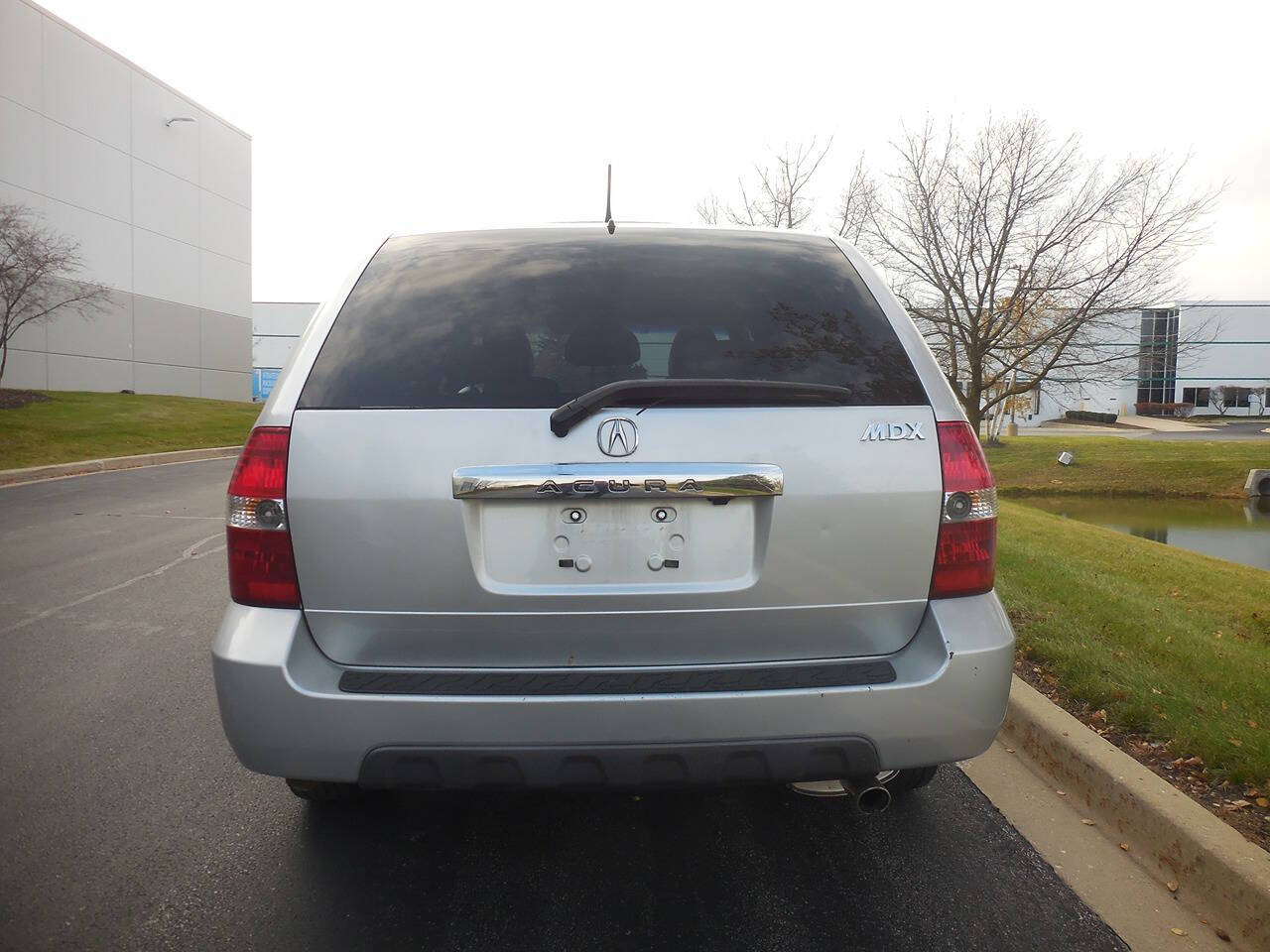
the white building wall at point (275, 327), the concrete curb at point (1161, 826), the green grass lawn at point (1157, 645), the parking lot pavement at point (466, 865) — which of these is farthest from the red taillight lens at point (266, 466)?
the white building wall at point (275, 327)

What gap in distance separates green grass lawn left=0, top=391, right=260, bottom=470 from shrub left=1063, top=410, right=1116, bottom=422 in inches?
2178

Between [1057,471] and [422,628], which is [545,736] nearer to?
[422,628]

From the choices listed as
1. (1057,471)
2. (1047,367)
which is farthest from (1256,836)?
(1057,471)

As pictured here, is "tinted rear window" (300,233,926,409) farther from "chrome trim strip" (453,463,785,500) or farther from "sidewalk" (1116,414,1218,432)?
"sidewalk" (1116,414,1218,432)

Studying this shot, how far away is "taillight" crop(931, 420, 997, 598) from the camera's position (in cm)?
229

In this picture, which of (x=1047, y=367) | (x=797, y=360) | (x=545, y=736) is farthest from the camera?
(x=1047, y=367)

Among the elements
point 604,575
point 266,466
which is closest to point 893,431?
point 604,575

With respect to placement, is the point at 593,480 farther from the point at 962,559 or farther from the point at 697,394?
the point at 962,559

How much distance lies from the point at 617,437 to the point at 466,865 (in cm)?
138

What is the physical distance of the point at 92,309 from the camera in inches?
1086

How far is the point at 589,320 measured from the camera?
2467mm

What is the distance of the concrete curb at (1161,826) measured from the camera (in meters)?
2.41

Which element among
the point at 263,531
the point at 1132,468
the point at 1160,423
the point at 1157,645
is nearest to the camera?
the point at 263,531

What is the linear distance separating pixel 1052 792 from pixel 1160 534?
16679 millimetres
